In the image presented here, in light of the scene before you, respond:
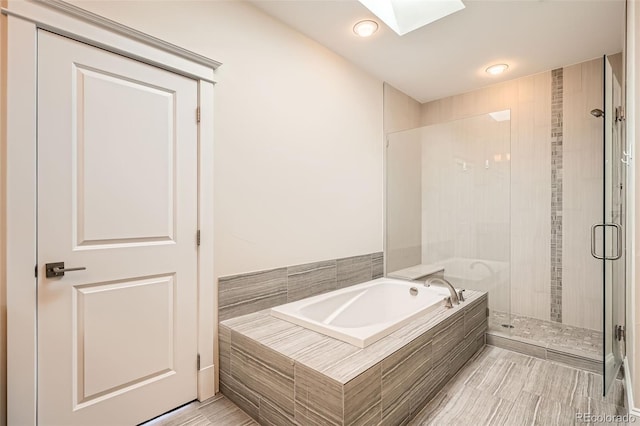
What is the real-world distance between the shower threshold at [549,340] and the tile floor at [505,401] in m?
0.09

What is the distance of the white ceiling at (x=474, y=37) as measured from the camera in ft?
7.30

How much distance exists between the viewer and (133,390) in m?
1.72

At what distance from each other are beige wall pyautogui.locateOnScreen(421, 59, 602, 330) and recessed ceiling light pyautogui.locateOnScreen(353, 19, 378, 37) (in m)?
1.87

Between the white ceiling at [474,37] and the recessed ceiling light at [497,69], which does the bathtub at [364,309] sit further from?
the recessed ceiling light at [497,69]

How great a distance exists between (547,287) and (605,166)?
1.65 m

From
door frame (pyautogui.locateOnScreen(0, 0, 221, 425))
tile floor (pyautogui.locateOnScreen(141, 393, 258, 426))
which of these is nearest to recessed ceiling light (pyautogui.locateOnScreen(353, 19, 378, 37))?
door frame (pyautogui.locateOnScreen(0, 0, 221, 425))

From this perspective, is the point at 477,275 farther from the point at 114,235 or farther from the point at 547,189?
the point at 114,235

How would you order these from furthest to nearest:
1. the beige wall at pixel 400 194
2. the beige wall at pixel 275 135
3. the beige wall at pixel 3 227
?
1. the beige wall at pixel 400 194
2. the beige wall at pixel 275 135
3. the beige wall at pixel 3 227

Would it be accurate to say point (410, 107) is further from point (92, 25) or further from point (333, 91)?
point (92, 25)

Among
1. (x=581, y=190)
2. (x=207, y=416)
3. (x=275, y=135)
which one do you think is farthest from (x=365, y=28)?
(x=207, y=416)

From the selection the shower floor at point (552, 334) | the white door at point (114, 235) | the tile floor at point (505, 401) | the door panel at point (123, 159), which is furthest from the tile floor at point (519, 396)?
Answer: the door panel at point (123, 159)

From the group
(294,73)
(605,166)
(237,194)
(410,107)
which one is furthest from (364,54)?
(605,166)

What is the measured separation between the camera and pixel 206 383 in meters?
1.99

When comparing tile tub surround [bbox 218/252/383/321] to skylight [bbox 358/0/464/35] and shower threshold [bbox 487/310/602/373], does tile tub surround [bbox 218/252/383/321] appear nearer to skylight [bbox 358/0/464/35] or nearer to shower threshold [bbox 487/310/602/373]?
shower threshold [bbox 487/310/602/373]
